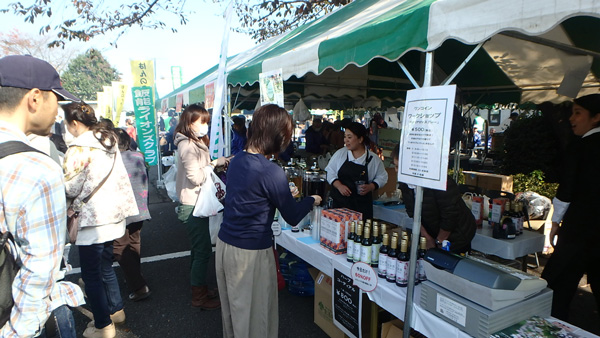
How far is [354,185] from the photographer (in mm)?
3457

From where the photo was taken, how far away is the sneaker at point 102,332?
2.68 metres

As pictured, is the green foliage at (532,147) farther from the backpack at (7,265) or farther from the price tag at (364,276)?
the backpack at (7,265)

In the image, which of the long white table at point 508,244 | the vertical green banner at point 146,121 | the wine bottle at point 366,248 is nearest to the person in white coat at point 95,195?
the wine bottle at point 366,248

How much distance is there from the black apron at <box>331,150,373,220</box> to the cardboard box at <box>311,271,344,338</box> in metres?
0.86

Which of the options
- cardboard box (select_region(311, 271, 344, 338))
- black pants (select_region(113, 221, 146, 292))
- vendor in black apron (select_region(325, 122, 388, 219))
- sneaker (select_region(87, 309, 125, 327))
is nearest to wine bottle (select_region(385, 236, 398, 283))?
cardboard box (select_region(311, 271, 344, 338))

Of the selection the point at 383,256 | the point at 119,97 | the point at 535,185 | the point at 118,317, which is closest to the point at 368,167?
the point at 383,256

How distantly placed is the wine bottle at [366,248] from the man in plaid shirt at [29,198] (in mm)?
1637

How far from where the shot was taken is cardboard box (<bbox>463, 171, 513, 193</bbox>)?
4.78 m

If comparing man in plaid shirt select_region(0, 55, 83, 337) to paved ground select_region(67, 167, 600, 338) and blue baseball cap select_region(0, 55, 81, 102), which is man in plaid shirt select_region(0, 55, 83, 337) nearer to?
blue baseball cap select_region(0, 55, 81, 102)

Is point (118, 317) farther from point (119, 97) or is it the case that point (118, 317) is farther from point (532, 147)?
point (119, 97)

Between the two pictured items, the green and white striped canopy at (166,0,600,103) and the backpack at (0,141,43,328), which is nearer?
the backpack at (0,141,43,328)

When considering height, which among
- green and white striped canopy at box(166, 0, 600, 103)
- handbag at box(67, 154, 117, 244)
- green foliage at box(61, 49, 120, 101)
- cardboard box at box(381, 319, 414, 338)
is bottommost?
cardboard box at box(381, 319, 414, 338)

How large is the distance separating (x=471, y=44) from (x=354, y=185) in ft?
6.14

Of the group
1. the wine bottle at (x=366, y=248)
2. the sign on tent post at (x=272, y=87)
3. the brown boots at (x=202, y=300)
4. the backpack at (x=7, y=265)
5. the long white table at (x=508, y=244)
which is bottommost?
the brown boots at (x=202, y=300)
